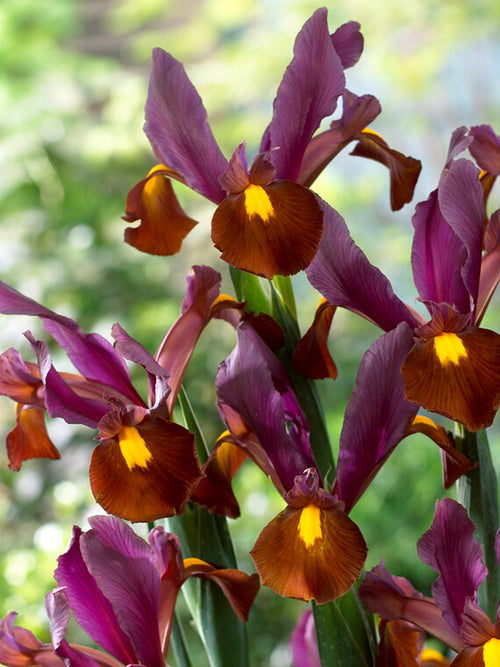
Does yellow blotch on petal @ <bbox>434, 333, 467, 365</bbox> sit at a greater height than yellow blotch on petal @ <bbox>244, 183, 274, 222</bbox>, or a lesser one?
lesser

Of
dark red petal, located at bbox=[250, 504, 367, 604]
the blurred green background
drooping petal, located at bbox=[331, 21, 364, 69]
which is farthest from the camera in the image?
the blurred green background

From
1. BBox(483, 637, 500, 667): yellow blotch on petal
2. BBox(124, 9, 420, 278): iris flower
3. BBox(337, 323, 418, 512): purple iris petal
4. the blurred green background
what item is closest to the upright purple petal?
BBox(124, 9, 420, 278): iris flower

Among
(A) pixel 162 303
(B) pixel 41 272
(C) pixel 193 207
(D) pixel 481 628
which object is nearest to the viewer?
(D) pixel 481 628

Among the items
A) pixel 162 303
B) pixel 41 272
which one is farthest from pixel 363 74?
pixel 41 272

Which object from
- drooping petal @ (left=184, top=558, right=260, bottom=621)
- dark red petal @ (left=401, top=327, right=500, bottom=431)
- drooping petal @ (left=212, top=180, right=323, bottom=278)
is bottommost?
drooping petal @ (left=184, top=558, right=260, bottom=621)

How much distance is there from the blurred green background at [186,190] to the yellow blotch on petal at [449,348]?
139cm

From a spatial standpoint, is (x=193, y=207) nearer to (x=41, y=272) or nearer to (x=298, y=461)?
(x=41, y=272)

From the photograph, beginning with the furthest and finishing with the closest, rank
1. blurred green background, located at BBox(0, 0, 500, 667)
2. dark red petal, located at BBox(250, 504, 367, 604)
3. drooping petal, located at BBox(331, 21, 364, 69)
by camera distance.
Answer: blurred green background, located at BBox(0, 0, 500, 667) → drooping petal, located at BBox(331, 21, 364, 69) → dark red petal, located at BBox(250, 504, 367, 604)

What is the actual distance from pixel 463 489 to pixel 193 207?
296 cm

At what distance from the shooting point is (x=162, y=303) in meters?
2.76

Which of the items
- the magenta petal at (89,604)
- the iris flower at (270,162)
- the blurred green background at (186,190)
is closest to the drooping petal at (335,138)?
the iris flower at (270,162)

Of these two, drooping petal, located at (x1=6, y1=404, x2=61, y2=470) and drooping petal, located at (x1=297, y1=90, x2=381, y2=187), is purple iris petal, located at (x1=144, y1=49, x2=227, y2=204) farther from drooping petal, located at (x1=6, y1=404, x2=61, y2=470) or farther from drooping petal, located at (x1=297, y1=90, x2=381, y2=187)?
drooping petal, located at (x1=6, y1=404, x2=61, y2=470)

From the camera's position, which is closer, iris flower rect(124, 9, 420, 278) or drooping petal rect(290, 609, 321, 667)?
iris flower rect(124, 9, 420, 278)

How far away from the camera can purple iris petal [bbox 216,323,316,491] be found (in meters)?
0.36
